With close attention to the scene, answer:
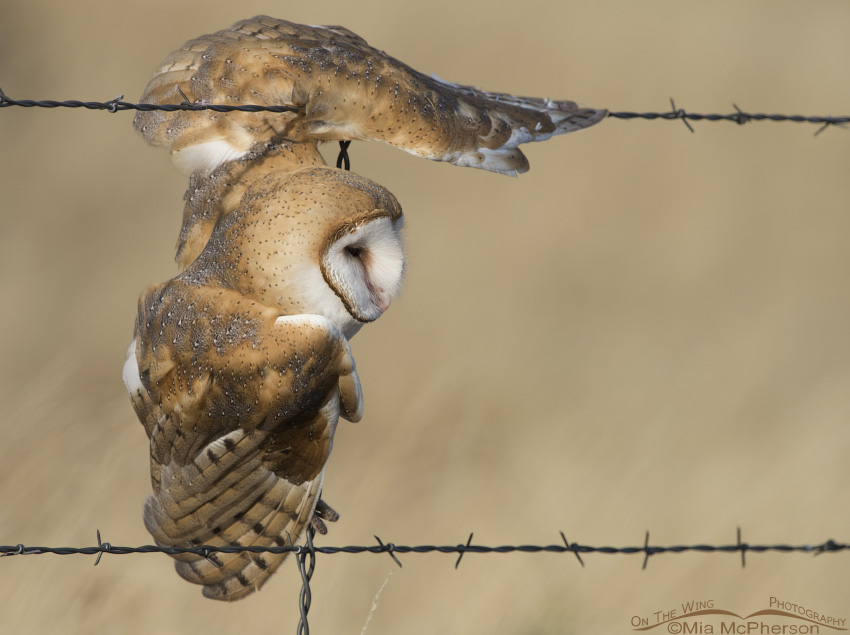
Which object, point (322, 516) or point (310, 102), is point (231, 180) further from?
point (322, 516)

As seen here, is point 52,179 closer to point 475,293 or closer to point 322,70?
point 475,293

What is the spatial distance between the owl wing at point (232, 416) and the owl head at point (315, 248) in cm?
6

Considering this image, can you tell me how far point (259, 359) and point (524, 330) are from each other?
430 cm

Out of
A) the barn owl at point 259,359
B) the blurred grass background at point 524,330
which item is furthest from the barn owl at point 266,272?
the blurred grass background at point 524,330

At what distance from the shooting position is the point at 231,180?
8.89 feet

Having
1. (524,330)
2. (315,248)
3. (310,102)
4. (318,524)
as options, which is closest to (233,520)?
(318,524)

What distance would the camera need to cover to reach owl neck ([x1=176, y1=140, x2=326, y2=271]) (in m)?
2.69

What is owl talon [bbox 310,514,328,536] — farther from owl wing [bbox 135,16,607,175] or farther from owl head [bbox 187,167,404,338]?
owl wing [bbox 135,16,607,175]

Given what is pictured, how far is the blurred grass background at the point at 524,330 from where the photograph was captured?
14.8 ft

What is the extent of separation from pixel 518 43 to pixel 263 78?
4709 millimetres

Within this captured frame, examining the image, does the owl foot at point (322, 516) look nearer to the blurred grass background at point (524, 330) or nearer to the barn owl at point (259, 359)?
the barn owl at point (259, 359)

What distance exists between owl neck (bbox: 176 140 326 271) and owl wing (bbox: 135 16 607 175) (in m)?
0.04

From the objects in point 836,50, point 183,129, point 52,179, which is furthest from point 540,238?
point 183,129

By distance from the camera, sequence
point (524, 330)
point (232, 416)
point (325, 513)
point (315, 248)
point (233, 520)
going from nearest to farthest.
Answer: point (315, 248) < point (232, 416) < point (233, 520) < point (325, 513) < point (524, 330)
